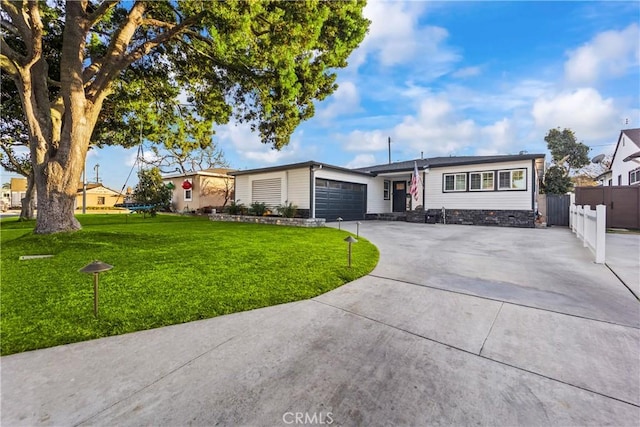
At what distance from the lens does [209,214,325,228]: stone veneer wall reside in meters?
11.9

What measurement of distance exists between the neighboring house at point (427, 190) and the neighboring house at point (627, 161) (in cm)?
476

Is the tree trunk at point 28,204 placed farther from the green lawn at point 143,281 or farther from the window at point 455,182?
the window at point 455,182

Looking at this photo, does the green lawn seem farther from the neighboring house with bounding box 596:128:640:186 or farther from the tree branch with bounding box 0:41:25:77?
the neighboring house with bounding box 596:128:640:186

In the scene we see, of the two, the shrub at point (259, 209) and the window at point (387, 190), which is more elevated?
the window at point (387, 190)

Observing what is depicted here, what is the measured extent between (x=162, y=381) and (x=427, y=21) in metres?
10.4

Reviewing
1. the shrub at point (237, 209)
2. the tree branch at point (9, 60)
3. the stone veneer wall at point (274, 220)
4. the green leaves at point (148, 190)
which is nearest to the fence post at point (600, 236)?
the stone veneer wall at point (274, 220)

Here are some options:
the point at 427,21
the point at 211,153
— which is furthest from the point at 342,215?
the point at 211,153

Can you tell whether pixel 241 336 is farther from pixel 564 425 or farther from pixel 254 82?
pixel 254 82

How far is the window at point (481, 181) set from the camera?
1375 centimetres

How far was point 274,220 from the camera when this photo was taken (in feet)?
43.0

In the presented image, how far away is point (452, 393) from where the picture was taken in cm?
178

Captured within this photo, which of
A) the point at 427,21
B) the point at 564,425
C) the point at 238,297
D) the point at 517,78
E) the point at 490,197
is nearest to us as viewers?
the point at 564,425

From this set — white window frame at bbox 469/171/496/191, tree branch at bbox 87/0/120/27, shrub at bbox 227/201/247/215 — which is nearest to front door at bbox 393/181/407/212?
white window frame at bbox 469/171/496/191

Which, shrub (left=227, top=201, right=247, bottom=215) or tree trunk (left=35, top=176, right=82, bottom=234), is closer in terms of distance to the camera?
tree trunk (left=35, top=176, right=82, bottom=234)
